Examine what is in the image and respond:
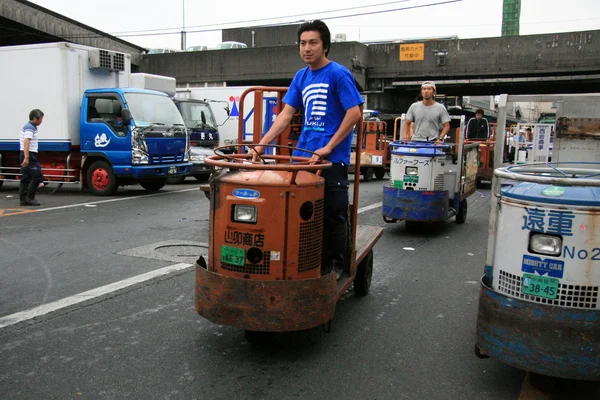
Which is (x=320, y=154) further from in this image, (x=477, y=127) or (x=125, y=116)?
(x=477, y=127)

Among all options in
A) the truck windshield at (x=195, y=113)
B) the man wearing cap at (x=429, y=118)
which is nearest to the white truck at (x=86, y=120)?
the truck windshield at (x=195, y=113)

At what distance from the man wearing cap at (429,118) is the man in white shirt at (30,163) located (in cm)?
739

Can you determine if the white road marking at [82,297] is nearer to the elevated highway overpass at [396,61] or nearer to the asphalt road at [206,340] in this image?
the asphalt road at [206,340]

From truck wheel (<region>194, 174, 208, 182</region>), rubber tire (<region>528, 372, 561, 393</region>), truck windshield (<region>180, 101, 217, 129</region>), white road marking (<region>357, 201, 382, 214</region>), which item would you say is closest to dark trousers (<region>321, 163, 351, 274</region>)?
rubber tire (<region>528, 372, 561, 393</region>)

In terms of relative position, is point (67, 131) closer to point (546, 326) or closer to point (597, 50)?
point (546, 326)

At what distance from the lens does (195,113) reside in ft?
60.5

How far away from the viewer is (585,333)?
2.88m

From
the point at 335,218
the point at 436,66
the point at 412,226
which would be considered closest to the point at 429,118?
the point at 412,226

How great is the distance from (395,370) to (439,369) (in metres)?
0.30

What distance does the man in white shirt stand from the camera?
10.8m

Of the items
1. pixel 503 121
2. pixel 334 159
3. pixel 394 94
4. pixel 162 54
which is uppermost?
pixel 162 54

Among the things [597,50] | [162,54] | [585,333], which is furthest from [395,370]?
[162,54]

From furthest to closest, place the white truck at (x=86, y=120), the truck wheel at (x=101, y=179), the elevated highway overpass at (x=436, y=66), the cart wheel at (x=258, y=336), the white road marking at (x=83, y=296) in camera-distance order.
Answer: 1. the elevated highway overpass at (x=436, y=66)
2. the truck wheel at (x=101, y=179)
3. the white truck at (x=86, y=120)
4. the white road marking at (x=83, y=296)
5. the cart wheel at (x=258, y=336)

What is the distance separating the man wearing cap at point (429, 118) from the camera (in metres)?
8.48
